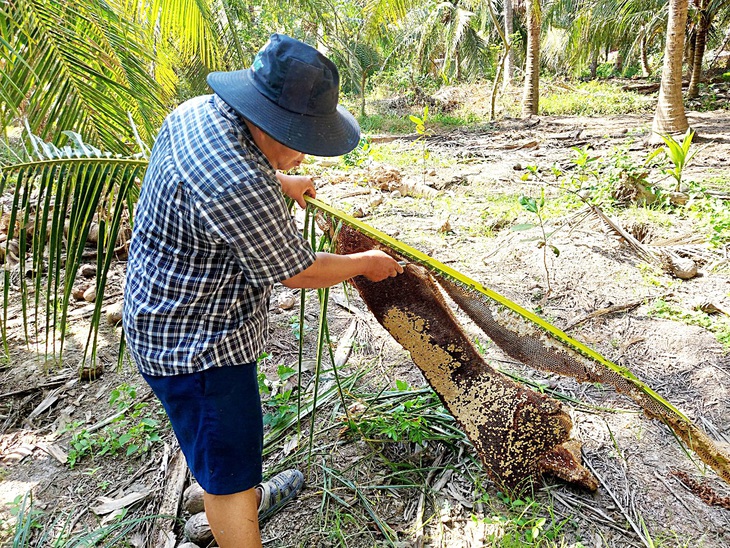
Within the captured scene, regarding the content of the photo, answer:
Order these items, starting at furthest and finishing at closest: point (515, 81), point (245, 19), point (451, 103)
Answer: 1. point (515, 81)
2. point (451, 103)
3. point (245, 19)

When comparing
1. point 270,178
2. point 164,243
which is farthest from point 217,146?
point 164,243

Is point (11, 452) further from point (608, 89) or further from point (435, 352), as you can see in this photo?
point (608, 89)

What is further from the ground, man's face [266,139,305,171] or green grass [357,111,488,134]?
man's face [266,139,305,171]

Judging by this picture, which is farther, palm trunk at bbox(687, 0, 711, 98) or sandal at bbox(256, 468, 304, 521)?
palm trunk at bbox(687, 0, 711, 98)

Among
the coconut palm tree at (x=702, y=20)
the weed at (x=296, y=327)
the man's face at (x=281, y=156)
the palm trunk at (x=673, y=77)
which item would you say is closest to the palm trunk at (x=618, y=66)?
the coconut palm tree at (x=702, y=20)

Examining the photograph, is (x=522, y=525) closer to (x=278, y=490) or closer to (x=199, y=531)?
(x=278, y=490)

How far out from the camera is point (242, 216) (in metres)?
1.17

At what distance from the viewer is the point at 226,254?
128cm

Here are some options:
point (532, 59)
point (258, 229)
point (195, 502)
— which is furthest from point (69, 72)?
point (532, 59)

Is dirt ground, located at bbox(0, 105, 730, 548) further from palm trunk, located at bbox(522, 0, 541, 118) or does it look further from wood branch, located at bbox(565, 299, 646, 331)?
palm trunk, located at bbox(522, 0, 541, 118)

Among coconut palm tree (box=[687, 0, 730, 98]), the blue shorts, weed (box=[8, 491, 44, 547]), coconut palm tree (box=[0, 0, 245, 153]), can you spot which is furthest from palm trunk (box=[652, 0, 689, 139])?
weed (box=[8, 491, 44, 547])

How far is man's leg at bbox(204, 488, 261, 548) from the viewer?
4.96 feet

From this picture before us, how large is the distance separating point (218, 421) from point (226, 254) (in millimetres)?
489

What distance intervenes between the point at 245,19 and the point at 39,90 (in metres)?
8.62
